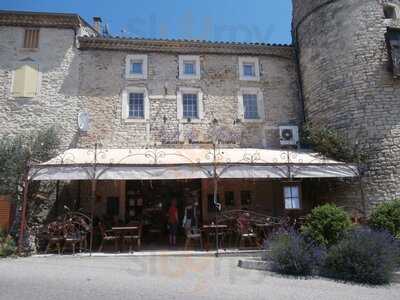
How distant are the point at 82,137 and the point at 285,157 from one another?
Result: 755cm

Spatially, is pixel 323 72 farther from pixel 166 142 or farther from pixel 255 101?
pixel 166 142

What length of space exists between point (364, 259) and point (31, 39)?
13705 mm

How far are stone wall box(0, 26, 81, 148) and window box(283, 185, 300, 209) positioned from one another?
8076 mm

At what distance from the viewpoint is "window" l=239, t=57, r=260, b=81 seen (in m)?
14.7

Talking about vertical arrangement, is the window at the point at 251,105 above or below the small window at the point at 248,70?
below

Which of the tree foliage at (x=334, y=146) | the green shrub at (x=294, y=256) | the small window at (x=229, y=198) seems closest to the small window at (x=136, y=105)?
the small window at (x=229, y=198)

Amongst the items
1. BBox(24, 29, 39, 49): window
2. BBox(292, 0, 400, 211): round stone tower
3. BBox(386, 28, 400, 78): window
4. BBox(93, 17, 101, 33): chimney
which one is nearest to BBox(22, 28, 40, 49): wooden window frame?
BBox(24, 29, 39, 49): window

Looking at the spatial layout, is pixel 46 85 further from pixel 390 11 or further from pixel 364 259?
pixel 390 11

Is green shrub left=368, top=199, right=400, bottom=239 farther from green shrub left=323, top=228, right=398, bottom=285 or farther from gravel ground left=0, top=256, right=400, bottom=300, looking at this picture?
gravel ground left=0, top=256, right=400, bottom=300

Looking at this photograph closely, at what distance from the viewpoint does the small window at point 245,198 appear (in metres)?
13.6

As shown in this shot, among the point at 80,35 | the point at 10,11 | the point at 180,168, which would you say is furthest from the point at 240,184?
the point at 10,11

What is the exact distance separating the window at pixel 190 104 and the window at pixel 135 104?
1.30 meters

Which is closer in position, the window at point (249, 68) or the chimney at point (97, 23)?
the window at point (249, 68)

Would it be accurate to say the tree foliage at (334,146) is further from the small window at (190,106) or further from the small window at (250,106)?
the small window at (190,106)
